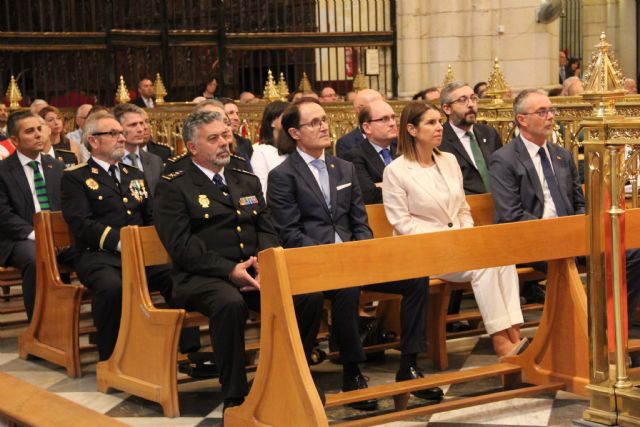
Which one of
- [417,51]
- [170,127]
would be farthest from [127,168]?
[417,51]

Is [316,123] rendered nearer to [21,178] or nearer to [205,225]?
[205,225]

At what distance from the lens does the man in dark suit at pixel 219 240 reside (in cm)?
507

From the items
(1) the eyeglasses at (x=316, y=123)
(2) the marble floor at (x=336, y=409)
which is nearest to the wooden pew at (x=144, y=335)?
(2) the marble floor at (x=336, y=409)

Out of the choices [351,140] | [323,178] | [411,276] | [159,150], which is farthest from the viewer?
[159,150]

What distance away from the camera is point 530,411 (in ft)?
16.5

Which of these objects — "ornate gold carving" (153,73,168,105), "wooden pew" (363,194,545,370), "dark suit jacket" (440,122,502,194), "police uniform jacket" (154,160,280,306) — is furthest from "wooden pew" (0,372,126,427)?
"ornate gold carving" (153,73,168,105)

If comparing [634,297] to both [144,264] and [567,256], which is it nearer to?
[567,256]

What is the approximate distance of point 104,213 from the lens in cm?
616

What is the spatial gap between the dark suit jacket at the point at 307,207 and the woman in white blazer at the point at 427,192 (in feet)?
Answer: 0.74

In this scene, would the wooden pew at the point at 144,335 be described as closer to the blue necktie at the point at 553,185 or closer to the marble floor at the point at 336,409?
the marble floor at the point at 336,409

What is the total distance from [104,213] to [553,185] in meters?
2.43

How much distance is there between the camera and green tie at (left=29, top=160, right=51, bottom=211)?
22.3ft

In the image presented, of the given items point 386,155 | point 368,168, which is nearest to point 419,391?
point 368,168

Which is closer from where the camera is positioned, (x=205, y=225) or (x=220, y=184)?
(x=205, y=225)
